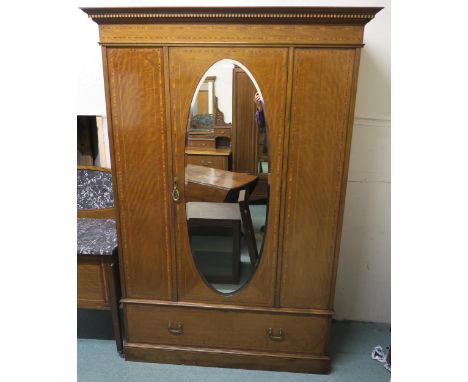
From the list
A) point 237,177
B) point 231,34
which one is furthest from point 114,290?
point 231,34

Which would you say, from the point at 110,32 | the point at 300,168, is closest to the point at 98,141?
the point at 110,32

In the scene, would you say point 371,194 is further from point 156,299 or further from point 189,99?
point 156,299

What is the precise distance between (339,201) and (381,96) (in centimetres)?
73

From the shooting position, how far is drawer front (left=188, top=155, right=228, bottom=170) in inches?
57.1

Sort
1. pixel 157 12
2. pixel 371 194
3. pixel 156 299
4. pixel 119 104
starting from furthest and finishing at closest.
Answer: pixel 371 194
pixel 156 299
pixel 119 104
pixel 157 12

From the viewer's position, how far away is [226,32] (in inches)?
50.5

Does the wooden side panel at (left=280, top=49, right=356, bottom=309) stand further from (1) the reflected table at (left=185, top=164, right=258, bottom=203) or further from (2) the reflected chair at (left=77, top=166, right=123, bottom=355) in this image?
(2) the reflected chair at (left=77, top=166, right=123, bottom=355)

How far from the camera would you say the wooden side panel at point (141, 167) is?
135 centimetres

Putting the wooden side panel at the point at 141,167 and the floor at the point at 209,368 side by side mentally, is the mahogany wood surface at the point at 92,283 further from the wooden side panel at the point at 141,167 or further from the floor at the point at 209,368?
the floor at the point at 209,368

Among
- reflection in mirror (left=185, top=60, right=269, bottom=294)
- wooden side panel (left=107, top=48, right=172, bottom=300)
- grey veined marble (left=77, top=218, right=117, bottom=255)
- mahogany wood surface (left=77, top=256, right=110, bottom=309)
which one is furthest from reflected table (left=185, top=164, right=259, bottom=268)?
mahogany wood surface (left=77, top=256, right=110, bottom=309)

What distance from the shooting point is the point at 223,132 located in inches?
55.4

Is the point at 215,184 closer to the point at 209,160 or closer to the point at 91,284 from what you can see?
the point at 209,160

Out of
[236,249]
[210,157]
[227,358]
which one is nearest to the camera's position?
[210,157]

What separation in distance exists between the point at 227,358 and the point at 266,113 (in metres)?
1.30
